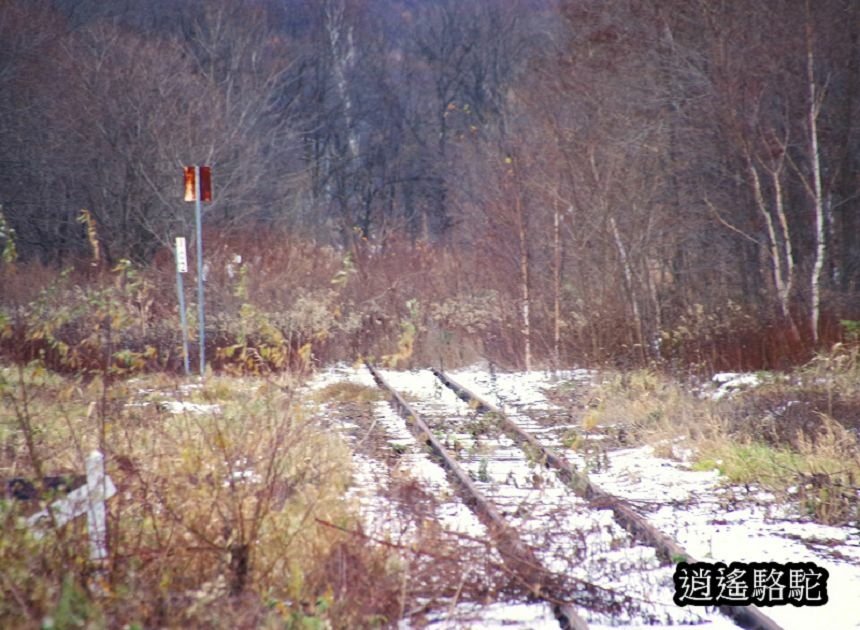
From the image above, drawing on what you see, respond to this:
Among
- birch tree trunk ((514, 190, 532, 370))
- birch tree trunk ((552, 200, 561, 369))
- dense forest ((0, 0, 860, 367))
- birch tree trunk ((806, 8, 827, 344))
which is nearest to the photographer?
birch tree trunk ((806, 8, 827, 344))

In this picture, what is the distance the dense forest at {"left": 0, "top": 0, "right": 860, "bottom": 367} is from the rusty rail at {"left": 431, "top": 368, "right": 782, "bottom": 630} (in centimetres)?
456

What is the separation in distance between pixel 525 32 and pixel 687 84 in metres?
27.2

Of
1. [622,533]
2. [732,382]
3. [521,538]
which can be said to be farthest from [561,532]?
[732,382]

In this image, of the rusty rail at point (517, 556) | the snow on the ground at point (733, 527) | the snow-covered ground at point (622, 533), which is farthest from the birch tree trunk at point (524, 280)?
the rusty rail at point (517, 556)

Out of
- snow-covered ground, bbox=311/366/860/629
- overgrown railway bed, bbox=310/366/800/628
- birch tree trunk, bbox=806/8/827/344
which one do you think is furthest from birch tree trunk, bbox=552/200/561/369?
overgrown railway bed, bbox=310/366/800/628

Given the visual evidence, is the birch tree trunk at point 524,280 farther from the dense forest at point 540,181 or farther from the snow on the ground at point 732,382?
the snow on the ground at point 732,382

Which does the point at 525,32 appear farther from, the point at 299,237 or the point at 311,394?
the point at 311,394

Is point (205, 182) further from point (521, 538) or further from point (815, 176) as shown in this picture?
point (521, 538)

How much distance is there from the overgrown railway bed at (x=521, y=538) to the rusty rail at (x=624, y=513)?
11 millimetres

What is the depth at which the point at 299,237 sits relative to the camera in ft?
112

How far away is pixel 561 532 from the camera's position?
686 cm

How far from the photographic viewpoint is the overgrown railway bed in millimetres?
5551

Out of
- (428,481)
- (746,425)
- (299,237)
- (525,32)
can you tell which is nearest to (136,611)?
(428,481)

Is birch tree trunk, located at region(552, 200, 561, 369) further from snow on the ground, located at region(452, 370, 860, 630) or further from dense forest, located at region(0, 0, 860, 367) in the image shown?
snow on the ground, located at region(452, 370, 860, 630)
